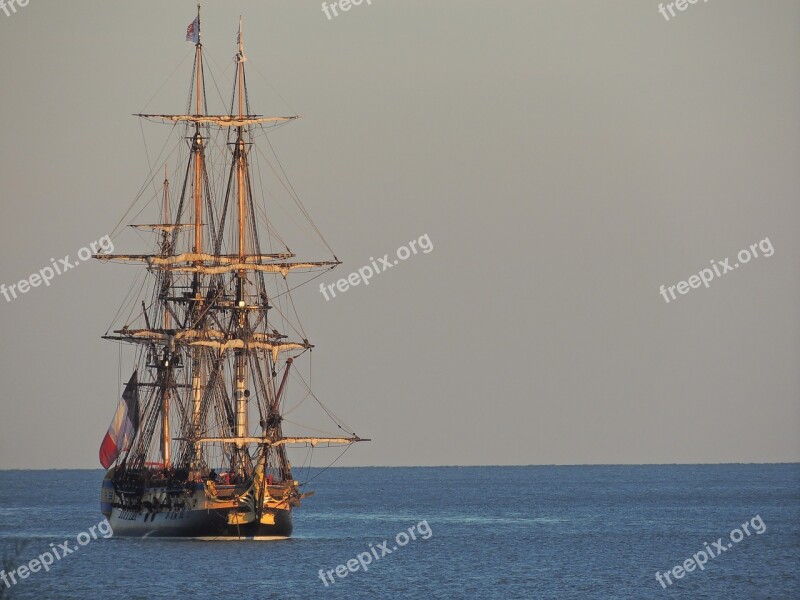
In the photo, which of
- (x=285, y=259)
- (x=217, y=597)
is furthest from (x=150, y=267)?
(x=217, y=597)

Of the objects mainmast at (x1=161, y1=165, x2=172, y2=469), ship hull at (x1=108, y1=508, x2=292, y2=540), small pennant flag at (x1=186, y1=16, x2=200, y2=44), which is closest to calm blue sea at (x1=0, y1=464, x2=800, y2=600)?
ship hull at (x1=108, y1=508, x2=292, y2=540)

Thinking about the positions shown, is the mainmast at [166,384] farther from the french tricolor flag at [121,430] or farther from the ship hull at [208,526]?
the ship hull at [208,526]

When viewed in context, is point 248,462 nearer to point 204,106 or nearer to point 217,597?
point 204,106

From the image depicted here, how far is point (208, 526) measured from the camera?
10194 centimetres

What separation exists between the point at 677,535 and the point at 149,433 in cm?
3652

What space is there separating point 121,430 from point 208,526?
785 inches

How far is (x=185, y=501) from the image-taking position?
103562 millimetres

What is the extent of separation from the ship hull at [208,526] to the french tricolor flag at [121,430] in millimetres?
10569

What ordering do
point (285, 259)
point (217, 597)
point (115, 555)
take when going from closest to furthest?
point (217, 597)
point (115, 555)
point (285, 259)

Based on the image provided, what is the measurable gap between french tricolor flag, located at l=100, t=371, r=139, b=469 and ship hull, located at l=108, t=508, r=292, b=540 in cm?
1057

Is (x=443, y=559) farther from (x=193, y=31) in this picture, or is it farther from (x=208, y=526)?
(x=193, y=31)

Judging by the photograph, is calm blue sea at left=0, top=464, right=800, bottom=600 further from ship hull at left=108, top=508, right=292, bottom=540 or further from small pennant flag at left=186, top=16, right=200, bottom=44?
small pennant flag at left=186, top=16, right=200, bottom=44

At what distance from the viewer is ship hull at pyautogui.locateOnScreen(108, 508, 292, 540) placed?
333ft

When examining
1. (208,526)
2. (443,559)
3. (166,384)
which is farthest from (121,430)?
(443,559)
